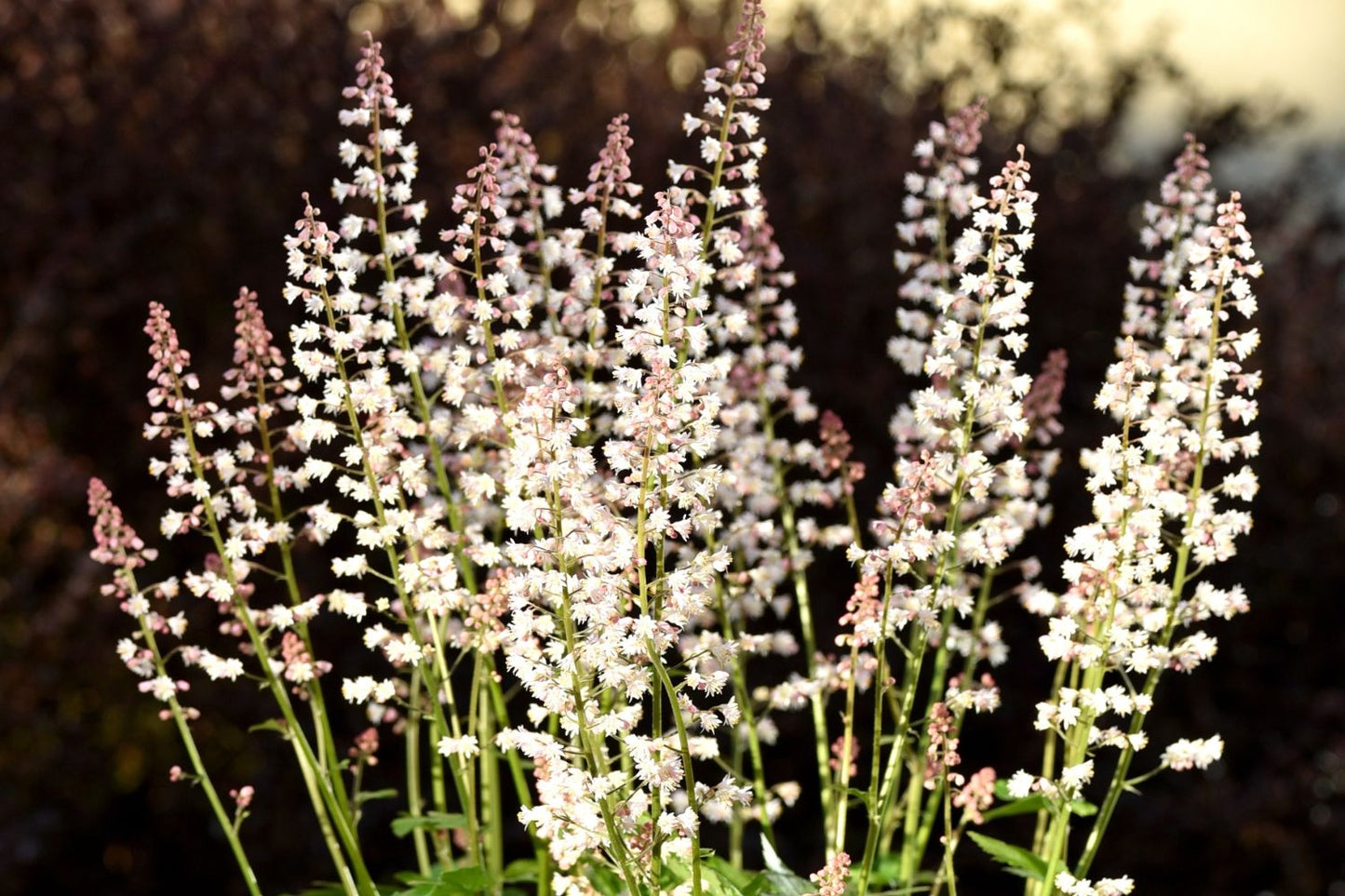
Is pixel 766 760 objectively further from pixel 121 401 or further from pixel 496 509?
pixel 496 509

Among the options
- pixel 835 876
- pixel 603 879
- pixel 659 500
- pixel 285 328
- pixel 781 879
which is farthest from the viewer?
pixel 285 328

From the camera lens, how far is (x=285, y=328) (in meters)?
6.23

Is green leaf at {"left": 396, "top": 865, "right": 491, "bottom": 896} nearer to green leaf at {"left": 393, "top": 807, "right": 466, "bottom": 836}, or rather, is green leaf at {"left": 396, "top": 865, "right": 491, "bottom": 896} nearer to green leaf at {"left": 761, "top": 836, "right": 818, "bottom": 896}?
green leaf at {"left": 393, "top": 807, "right": 466, "bottom": 836}

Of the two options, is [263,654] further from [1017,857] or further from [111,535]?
[1017,857]

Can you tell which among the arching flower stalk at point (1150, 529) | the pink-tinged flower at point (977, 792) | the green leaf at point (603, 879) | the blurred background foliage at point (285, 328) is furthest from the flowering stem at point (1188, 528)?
the blurred background foliage at point (285, 328)

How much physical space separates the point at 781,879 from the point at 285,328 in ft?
13.4

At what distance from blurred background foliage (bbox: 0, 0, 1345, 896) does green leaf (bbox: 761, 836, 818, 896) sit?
377 centimetres

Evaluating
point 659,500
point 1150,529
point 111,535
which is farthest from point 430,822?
point 1150,529

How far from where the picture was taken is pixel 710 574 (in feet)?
7.51

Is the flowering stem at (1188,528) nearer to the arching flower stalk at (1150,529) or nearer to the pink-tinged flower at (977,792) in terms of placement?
the arching flower stalk at (1150,529)

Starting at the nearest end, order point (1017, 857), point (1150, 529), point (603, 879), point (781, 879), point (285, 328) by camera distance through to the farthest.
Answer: point (1150, 529)
point (781, 879)
point (1017, 857)
point (603, 879)
point (285, 328)

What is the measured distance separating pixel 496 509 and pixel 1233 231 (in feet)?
4.67

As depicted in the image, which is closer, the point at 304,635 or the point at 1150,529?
the point at 1150,529

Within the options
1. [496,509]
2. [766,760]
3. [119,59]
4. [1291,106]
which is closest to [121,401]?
[119,59]
